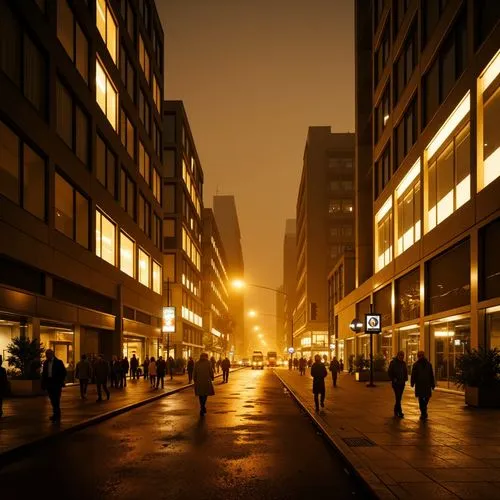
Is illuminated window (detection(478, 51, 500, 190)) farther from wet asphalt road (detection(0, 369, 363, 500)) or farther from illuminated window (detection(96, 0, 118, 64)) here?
illuminated window (detection(96, 0, 118, 64))

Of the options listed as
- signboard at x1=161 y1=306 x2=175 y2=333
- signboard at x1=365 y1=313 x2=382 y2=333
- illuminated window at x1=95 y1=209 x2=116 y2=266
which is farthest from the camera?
signboard at x1=161 y1=306 x2=175 y2=333

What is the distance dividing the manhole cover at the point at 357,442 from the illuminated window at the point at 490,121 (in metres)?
13.9

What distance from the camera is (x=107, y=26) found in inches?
1628

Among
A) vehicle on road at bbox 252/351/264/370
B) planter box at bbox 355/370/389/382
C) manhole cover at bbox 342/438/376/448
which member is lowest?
vehicle on road at bbox 252/351/264/370

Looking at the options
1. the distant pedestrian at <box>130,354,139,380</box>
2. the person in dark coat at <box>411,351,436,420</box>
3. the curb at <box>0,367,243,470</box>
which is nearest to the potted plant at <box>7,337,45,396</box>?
the curb at <box>0,367,243,470</box>

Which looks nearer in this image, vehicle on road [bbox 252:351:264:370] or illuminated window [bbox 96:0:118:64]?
illuminated window [bbox 96:0:118:64]

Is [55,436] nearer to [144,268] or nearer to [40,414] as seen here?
[40,414]

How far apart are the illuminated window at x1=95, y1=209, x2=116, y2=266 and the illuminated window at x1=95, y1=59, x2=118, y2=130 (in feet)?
20.0

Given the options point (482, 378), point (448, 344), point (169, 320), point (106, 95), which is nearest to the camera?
point (482, 378)

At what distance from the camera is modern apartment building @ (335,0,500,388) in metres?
25.4

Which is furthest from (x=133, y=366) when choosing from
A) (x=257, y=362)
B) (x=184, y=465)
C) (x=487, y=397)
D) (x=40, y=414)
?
(x=257, y=362)

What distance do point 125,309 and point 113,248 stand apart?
18.7ft

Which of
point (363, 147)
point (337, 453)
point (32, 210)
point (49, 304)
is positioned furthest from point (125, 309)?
point (337, 453)

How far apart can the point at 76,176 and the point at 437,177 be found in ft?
56.0
